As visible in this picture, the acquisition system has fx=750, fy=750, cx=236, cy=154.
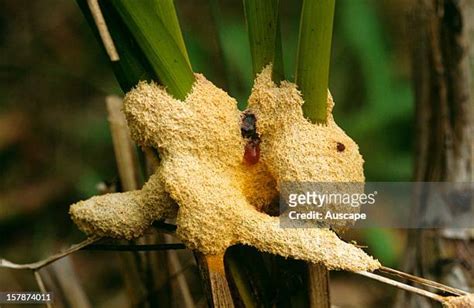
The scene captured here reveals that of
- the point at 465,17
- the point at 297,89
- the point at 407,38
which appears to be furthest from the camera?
the point at 407,38

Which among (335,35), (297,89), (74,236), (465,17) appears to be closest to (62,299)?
(74,236)

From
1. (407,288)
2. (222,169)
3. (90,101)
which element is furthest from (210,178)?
(90,101)

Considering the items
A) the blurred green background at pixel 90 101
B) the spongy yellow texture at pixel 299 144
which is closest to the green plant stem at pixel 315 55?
the spongy yellow texture at pixel 299 144

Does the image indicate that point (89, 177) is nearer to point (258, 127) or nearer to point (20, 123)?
point (20, 123)

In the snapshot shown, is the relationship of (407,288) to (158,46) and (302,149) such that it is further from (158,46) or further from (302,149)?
(158,46)

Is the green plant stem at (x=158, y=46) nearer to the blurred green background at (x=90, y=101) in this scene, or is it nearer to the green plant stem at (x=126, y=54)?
the green plant stem at (x=126, y=54)

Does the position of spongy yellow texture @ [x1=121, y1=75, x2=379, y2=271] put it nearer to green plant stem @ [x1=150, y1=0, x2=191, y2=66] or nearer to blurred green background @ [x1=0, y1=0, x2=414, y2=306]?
green plant stem @ [x1=150, y1=0, x2=191, y2=66]
